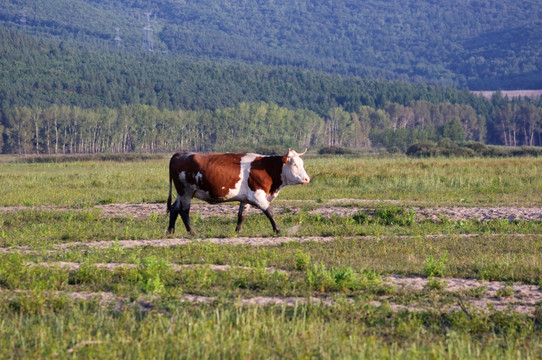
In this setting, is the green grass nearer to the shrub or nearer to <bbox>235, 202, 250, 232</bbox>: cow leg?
<bbox>235, 202, 250, 232</bbox>: cow leg

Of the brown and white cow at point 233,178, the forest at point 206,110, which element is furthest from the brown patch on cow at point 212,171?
the forest at point 206,110

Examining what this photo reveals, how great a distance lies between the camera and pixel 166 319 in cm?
898

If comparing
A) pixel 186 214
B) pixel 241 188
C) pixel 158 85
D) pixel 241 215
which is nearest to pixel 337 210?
pixel 241 215

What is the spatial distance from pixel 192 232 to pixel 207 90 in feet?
518

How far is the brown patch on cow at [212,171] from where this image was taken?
56.6 feet

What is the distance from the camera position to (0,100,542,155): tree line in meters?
110

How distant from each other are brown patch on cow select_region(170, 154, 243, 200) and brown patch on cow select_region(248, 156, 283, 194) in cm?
35

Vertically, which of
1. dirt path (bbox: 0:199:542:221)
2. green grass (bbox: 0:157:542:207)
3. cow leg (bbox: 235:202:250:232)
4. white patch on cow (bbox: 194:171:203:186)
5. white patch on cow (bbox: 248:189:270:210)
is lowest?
green grass (bbox: 0:157:542:207)

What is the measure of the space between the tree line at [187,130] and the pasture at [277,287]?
7596cm

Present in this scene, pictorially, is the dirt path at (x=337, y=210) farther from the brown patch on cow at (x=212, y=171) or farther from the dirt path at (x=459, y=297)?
the dirt path at (x=459, y=297)

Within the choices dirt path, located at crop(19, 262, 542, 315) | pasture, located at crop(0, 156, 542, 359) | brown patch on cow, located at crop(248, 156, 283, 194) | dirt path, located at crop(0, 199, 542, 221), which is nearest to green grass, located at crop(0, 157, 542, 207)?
dirt path, located at crop(0, 199, 542, 221)

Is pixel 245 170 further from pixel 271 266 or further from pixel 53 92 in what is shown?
pixel 53 92

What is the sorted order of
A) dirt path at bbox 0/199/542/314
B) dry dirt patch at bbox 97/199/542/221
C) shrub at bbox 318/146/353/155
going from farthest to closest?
shrub at bbox 318/146/353/155, dry dirt patch at bbox 97/199/542/221, dirt path at bbox 0/199/542/314

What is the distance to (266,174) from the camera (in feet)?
57.4
